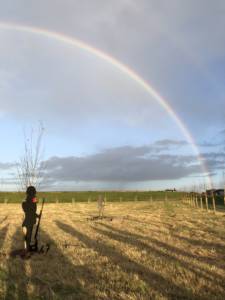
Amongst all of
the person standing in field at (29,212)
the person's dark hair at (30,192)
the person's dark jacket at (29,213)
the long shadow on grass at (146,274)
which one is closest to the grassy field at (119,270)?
the long shadow on grass at (146,274)

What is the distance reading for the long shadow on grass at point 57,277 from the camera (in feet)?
27.4

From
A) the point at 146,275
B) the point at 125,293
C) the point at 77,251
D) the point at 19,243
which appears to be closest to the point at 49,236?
the point at 19,243

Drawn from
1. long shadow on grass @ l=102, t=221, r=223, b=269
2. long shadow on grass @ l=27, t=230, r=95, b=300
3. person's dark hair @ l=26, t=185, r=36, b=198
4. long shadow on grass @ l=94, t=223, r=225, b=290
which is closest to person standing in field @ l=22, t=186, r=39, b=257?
person's dark hair @ l=26, t=185, r=36, b=198

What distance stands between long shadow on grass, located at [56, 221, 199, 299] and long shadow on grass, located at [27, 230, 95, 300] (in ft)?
3.98

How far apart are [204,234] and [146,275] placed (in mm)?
9696

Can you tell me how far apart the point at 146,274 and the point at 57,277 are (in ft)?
7.33

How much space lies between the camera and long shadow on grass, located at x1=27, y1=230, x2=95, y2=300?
834cm

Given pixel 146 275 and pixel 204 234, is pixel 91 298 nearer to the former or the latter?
pixel 146 275

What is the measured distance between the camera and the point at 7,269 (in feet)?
36.0

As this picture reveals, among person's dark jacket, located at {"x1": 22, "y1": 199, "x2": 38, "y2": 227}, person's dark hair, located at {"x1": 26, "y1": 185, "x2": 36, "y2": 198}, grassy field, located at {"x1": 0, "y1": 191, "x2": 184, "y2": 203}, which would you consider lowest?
person's dark jacket, located at {"x1": 22, "y1": 199, "x2": 38, "y2": 227}

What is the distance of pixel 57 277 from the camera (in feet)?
32.7

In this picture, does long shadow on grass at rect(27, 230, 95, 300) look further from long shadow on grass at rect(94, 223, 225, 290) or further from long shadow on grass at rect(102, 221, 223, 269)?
long shadow on grass at rect(102, 221, 223, 269)

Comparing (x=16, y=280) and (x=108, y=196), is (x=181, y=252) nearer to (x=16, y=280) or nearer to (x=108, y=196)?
(x=16, y=280)

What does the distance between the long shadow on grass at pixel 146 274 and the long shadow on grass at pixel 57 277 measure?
1.21 meters
